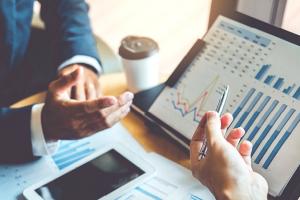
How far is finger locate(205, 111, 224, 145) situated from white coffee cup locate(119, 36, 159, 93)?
1.23 ft

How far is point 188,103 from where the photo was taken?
0.93 m

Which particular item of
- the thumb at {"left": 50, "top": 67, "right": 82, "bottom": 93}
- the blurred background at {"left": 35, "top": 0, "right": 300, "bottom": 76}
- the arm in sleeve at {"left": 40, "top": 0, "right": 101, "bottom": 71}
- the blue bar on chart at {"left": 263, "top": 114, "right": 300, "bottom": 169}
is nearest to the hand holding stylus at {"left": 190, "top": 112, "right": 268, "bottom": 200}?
the blue bar on chart at {"left": 263, "top": 114, "right": 300, "bottom": 169}

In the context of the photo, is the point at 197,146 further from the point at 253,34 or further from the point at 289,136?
the point at 253,34

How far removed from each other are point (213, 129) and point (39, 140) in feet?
1.33

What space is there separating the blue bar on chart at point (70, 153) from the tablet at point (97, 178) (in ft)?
0.10

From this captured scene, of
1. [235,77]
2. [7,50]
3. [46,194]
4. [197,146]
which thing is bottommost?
[46,194]

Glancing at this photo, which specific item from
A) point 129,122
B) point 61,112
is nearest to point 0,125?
point 61,112

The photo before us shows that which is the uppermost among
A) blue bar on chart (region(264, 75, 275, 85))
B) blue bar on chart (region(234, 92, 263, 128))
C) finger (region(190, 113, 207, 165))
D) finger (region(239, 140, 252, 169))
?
blue bar on chart (region(264, 75, 275, 85))

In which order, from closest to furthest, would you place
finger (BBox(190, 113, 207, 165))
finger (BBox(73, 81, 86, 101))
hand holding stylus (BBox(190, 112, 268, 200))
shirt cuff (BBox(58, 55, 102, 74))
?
hand holding stylus (BBox(190, 112, 268, 200))
finger (BBox(190, 113, 207, 165))
finger (BBox(73, 81, 86, 101))
shirt cuff (BBox(58, 55, 102, 74))

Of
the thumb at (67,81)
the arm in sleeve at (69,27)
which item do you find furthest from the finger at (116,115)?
the arm in sleeve at (69,27)

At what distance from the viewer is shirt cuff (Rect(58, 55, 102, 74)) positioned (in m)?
1.14

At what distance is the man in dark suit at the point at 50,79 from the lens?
89 centimetres

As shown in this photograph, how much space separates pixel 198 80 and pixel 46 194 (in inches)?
15.3

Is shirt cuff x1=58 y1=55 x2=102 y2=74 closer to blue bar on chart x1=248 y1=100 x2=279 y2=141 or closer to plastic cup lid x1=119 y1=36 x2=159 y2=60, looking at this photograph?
plastic cup lid x1=119 y1=36 x2=159 y2=60
